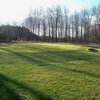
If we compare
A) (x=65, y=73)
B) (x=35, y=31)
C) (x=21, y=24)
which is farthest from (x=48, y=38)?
(x=65, y=73)

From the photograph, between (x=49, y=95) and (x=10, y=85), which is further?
(x=10, y=85)

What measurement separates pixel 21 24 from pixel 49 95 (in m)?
87.4

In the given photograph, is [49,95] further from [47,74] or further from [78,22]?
[78,22]

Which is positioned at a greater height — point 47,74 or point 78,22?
point 78,22

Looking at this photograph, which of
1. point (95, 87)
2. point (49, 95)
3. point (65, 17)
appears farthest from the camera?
point (65, 17)

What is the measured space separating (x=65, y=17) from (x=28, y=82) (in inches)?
2954

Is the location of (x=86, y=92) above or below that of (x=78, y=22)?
below

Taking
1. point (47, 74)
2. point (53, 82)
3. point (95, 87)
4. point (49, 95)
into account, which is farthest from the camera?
point (47, 74)

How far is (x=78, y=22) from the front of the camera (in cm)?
8094

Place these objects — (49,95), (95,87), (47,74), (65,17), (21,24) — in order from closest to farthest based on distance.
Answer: (49,95) → (95,87) → (47,74) → (65,17) → (21,24)

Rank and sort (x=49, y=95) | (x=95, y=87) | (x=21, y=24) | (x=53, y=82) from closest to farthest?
(x=49, y=95), (x=95, y=87), (x=53, y=82), (x=21, y=24)

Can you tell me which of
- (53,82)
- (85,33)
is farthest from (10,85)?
(85,33)

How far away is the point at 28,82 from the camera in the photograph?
333 inches

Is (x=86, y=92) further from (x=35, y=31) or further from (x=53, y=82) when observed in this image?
(x=35, y=31)
